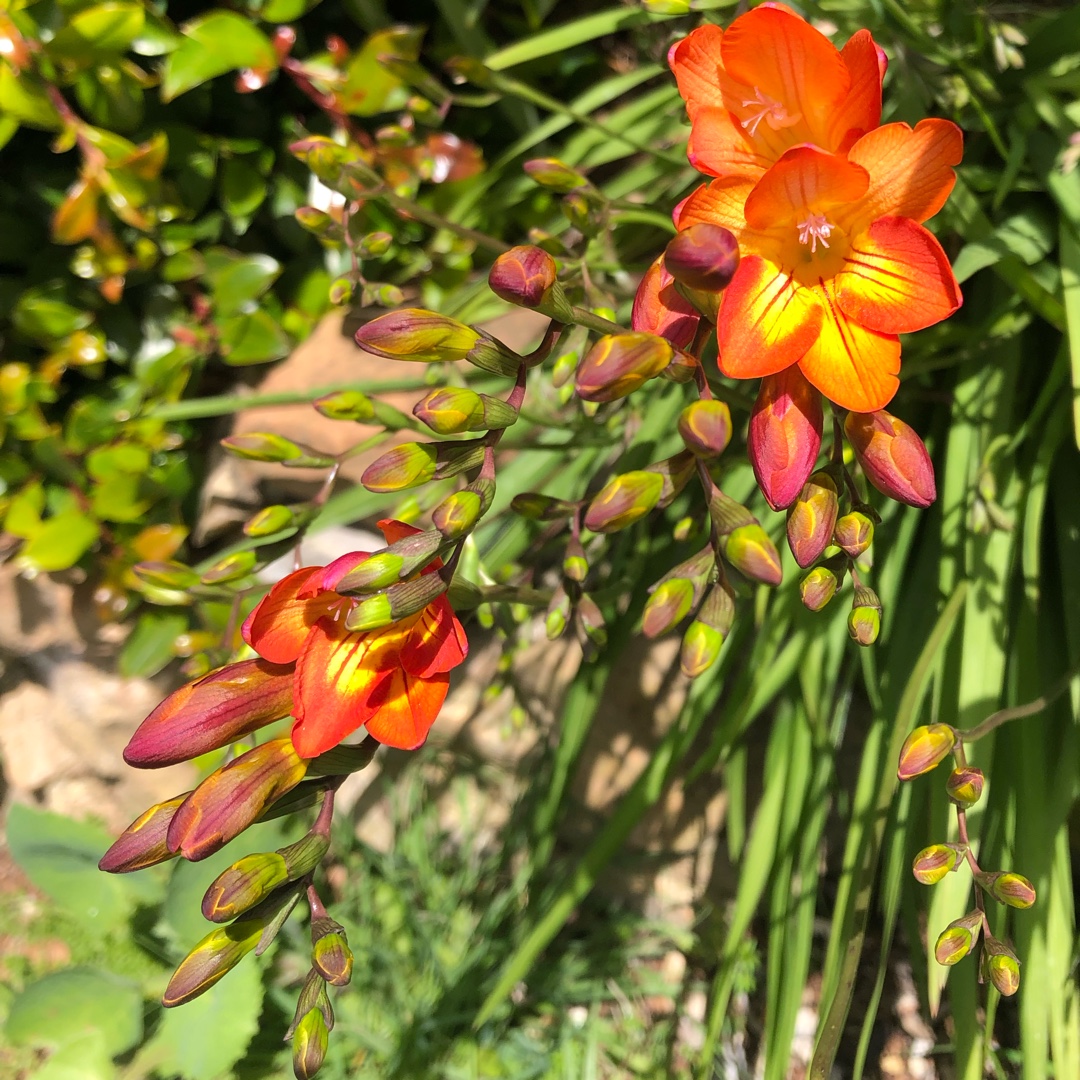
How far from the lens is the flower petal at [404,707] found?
69 centimetres

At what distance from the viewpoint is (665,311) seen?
0.73 meters

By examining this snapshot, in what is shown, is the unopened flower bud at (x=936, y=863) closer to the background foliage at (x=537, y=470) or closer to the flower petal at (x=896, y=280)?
the background foliage at (x=537, y=470)

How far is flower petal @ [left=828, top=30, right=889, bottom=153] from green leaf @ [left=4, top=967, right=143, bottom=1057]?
183 centimetres

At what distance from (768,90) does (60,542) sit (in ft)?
4.94

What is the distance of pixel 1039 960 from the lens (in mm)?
1098

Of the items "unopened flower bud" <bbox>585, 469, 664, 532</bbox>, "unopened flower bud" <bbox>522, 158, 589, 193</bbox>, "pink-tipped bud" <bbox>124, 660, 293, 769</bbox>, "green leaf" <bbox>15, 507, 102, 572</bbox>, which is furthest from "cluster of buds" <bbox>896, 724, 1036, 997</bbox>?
"green leaf" <bbox>15, 507, 102, 572</bbox>

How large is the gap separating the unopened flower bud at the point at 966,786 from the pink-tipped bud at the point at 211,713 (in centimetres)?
63

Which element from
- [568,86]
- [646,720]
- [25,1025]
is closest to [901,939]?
[646,720]

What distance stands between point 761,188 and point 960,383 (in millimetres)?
714

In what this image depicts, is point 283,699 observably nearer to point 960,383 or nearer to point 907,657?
point 907,657

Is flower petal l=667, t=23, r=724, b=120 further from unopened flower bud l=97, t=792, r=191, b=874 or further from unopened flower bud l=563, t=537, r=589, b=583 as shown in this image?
unopened flower bud l=97, t=792, r=191, b=874

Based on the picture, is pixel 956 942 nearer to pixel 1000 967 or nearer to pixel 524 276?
pixel 1000 967

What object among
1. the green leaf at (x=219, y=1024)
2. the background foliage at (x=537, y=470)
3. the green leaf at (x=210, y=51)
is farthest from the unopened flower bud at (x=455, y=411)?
the green leaf at (x=219, y=1024)

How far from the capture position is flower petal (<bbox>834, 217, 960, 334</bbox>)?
701mm
